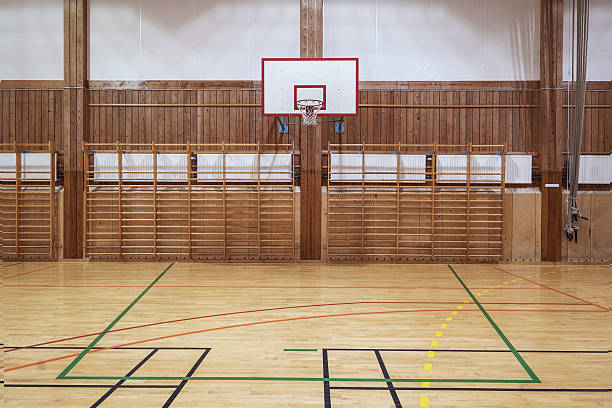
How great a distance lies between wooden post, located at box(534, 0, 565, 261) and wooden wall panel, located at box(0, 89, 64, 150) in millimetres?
11945

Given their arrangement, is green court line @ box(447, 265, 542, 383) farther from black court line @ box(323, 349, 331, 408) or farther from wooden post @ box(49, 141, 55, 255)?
wooden post @ box(49, 141, 55, 255)

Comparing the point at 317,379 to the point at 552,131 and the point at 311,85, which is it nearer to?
the point at 311,85

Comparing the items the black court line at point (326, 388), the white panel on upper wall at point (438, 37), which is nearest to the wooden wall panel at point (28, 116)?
the white panel on upper wall at point (438, 37)

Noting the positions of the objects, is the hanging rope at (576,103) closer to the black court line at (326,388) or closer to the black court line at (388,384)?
the black court line at (388,384)

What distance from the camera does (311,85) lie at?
414 inches

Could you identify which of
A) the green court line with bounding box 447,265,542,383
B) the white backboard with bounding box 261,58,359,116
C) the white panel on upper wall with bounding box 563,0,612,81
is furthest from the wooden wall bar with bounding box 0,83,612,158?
the green court line with bounding box 447,265,542,383

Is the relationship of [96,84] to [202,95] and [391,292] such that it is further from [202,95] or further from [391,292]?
[391,292]

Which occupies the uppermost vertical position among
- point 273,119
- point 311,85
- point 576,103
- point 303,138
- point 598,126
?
point 311,85

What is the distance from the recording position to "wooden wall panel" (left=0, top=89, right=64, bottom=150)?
1152 cm

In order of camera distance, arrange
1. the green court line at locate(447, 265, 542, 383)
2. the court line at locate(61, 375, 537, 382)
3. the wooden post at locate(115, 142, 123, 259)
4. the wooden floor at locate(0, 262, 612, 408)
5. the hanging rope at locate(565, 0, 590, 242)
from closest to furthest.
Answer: the wooden floor at locate(0, 262, 612, 408) < the court line at locate(61, 375, 537, 382) < the green court line at locate(447, 265, 542, 383) < the hanging rope at locate(565, 0, 590, 242) < the wooden post at locate(115, 142, 123, 259)

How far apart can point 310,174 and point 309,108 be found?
5.89 feet

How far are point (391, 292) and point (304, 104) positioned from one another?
15.1 feet

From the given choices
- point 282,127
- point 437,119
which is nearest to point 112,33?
point 282,127

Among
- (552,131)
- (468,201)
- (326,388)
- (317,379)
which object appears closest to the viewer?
(326,388)
